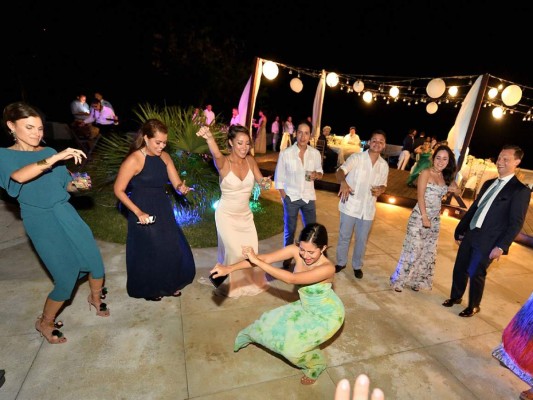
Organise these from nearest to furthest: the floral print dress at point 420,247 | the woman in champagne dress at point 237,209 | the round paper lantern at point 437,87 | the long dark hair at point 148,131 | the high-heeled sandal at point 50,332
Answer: the high-heeled sandal at point 50,332
the long dark hair at point 148,131
the woman in champagne dress at point 237,209
the floral print dress at point 420,247
the round paper lantern at point 437,87

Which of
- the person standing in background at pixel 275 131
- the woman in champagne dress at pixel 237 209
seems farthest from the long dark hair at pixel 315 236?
the person standing in background at pixel 275 131

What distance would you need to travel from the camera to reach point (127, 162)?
3223 millimetres

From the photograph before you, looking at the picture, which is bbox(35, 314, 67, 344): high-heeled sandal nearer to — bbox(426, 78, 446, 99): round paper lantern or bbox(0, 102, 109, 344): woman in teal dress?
bbox(0, 102, 109, 344): woman in teal dress

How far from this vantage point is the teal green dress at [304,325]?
251cm

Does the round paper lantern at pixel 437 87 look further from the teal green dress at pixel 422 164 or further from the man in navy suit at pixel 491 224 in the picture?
the man in navy suit at pixel 491 224

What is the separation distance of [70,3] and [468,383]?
2301cm

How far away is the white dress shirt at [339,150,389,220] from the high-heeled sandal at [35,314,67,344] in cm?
379

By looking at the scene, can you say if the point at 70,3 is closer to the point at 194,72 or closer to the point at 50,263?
the point at 194,72

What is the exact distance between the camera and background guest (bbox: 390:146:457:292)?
4.12 meters

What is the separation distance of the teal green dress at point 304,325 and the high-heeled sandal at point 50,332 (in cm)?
197

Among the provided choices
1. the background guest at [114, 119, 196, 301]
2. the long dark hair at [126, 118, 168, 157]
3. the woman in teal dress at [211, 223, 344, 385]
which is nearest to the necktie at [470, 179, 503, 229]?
the woman in teal dress at [211, 223, 344, 385]

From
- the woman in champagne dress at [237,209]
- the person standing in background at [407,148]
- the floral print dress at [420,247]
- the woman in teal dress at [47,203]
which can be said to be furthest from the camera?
the person standing in background at [407,148]

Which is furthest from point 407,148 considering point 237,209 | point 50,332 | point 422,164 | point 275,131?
point 50,332

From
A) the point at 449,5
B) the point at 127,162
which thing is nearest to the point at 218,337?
the point at 127,162
